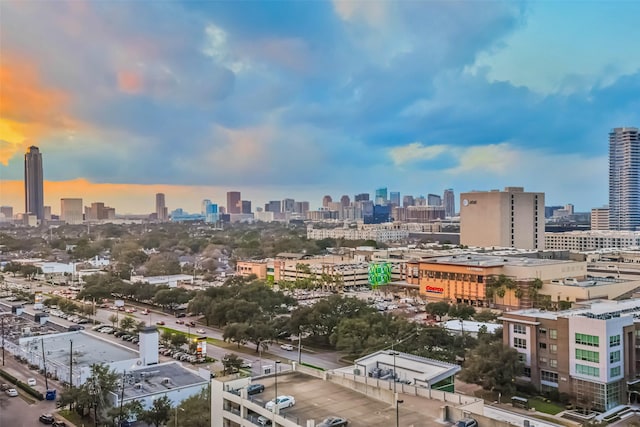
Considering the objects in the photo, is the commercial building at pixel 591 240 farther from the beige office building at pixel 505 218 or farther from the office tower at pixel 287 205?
the office tower at pixel 287 205

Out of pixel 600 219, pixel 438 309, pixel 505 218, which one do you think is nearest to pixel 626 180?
pixel 600 219

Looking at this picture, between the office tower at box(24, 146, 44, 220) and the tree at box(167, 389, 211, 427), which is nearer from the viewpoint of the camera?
the tree at box(167, 389, 211, 427)

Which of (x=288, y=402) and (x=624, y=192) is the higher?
(x=624, y=192)

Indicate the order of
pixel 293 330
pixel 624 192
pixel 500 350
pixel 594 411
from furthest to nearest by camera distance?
pixel 624 192 → pixel 293 330 → pixel 500 350 → pixel 594 411

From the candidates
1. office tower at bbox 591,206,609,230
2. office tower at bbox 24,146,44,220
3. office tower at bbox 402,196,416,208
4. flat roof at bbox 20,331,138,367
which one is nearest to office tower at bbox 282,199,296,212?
office tower at bbox 402,196,416,208

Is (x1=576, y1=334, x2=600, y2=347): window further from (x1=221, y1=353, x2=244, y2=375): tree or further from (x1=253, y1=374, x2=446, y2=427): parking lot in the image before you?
(x1=221, y1=353, x2=244, y2=375): tree

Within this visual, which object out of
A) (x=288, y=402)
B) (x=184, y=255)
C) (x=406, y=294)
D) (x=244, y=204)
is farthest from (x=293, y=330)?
→ (x=244, y=204)

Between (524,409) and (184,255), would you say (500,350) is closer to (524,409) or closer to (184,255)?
(524,409)
